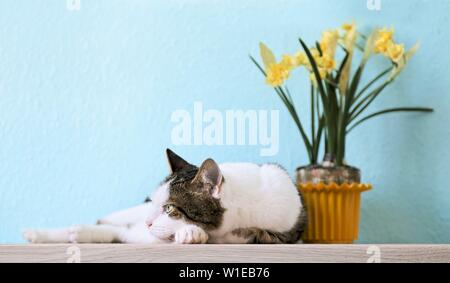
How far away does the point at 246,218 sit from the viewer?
1135mm

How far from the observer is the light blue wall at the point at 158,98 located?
1.45 meters

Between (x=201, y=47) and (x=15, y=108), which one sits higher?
(x=201, y=47)

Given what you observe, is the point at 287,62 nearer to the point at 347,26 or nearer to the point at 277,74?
the point at 277,74

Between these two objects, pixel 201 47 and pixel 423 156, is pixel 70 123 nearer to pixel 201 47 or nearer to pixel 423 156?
pixel 201 47

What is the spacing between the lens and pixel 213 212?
1.10 m

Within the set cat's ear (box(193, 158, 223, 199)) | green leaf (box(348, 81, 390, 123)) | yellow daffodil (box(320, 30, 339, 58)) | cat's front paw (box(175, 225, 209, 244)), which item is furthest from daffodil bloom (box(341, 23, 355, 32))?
cat's front paw (box(175, 225, 209, 244))

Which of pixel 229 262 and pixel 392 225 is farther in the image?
pixel 392 225

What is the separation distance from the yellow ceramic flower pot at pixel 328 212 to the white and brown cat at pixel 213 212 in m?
0.07

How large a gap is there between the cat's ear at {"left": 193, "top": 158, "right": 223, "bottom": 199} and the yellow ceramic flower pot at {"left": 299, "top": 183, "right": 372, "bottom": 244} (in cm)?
25

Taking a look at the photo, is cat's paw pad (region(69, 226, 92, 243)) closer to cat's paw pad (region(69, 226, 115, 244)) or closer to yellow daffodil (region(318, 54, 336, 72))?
cat's paw pad (region(69, 226, 115, 244))

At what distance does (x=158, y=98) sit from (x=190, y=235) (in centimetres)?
52

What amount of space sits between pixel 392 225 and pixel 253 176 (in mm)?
433

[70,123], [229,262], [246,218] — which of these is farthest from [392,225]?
[70,123]

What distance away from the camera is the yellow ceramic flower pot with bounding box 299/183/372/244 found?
128 cm
